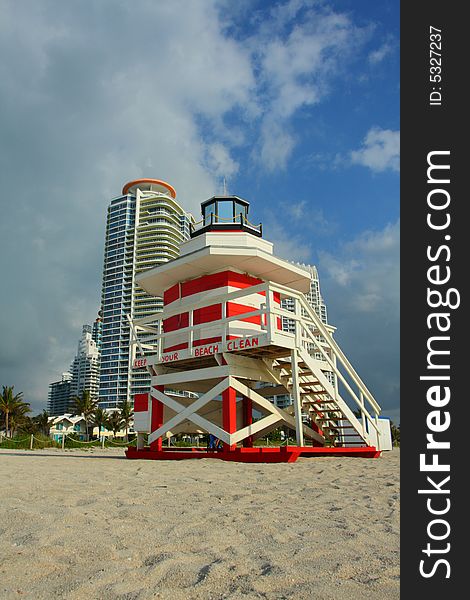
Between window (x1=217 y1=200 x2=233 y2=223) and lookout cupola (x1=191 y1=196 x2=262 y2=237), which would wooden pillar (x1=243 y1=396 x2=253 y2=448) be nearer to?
lookout cupola (x1=191 y1=196 x2=262 y2=237)

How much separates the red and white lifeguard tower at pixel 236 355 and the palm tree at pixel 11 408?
5328cm

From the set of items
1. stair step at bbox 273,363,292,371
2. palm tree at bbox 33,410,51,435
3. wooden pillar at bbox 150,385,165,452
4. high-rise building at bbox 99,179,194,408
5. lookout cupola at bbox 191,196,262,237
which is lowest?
palm tree at bbox 33,410,51,435

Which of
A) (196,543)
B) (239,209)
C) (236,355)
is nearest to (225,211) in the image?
(239,209)

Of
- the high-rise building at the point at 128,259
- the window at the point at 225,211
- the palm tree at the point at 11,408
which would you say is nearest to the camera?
the window at the point at 225,211

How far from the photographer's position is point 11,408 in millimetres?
62250

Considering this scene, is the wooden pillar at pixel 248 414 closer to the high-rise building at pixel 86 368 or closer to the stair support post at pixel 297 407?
the stair support post at pixel 297 407

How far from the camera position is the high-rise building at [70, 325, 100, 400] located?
16601cm

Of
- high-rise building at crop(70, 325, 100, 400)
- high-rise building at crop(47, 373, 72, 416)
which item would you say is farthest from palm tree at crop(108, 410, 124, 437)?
high-rise building at crop(47, 373, 72, 416)

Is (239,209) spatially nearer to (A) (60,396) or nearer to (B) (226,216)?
(B) (226,216)

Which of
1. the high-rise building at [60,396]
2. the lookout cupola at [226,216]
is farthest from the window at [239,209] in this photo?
the high-rise building at [60,396]

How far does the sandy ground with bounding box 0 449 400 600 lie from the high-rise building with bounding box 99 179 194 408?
12024cm

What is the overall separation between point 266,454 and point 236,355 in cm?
281

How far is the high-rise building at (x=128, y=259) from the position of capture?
125250 millimetres

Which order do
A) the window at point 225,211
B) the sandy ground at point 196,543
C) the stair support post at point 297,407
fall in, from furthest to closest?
1. the window at point 225,211
2. the stair support post at point 297,407
3. the sandy ground at point 196,543
